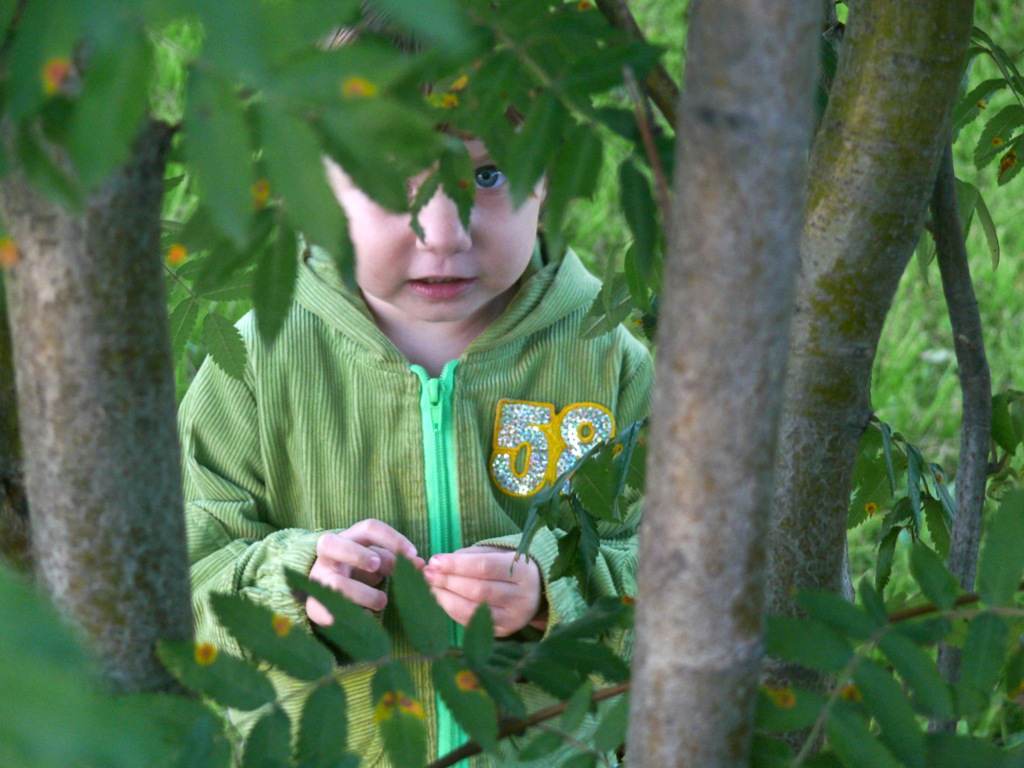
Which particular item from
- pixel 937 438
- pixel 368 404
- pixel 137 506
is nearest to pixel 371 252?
pixel 368 404

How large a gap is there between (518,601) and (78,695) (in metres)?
0.94

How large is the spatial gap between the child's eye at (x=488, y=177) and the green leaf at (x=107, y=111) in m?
0.83

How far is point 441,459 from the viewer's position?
1.40 metres

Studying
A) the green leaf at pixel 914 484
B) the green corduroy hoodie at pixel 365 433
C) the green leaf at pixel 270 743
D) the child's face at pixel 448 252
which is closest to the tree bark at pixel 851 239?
the green leaf at pixel 914 484

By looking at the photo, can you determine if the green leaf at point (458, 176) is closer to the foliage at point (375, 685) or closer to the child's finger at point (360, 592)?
the foliage at point (375, 685)

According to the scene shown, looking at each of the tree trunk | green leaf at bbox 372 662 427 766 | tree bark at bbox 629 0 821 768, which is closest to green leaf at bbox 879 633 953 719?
tree bark at bbox 629 0 821 768

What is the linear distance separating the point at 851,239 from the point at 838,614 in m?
0.23

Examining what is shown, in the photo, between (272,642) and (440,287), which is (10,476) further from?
(440,287)

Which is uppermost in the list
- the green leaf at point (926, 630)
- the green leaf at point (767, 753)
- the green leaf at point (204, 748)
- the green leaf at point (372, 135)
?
the green leaf at point (372, 135)

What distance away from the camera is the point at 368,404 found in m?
1.40

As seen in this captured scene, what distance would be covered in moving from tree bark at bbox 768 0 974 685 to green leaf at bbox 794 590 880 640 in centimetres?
15

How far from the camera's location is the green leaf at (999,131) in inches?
40.5

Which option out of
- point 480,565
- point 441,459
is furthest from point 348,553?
point 441,459

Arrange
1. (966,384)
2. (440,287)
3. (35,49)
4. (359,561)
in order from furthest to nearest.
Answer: (440,287) → (359,561) → (966,384) → (35,49)
